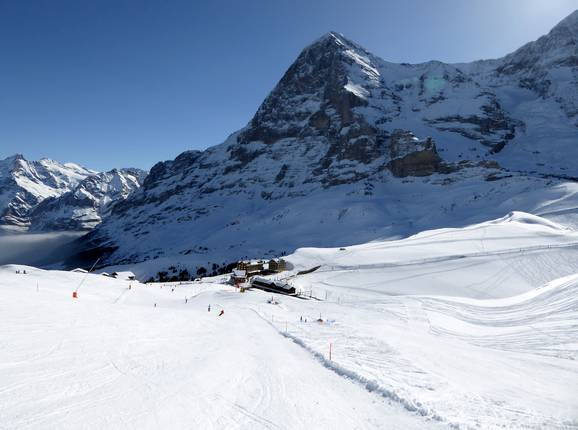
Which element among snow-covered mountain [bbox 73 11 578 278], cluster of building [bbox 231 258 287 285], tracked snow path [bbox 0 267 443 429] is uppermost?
snow-covered mountain [bbox 73 11 578 278]

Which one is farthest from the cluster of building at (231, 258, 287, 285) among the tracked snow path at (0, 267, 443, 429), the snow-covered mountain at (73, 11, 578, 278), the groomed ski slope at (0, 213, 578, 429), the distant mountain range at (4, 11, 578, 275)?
the distant mountain range at (4, 11, 578, 275)

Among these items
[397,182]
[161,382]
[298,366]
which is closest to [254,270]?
[298,366]

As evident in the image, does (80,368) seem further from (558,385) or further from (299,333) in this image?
(558,385)

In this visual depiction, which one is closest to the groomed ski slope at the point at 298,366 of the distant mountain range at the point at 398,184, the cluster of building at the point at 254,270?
the cluster of building at the point at 254,270

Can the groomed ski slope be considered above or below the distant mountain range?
below

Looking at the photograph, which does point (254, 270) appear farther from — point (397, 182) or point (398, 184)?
point (397, 182)

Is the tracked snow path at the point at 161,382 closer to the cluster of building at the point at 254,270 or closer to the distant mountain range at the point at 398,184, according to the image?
the cluster of building at the point at 254,270

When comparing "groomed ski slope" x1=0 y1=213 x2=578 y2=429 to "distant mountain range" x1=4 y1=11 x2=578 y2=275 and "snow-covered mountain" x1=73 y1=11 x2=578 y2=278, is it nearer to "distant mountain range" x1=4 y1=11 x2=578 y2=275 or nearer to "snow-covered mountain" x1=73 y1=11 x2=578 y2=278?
"distant mountain range" x1=4 y1=11 x2=578 y2=275
